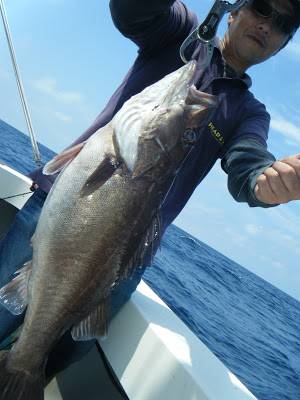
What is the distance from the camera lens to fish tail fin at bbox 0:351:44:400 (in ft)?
9.09

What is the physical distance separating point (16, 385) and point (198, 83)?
2.31 m

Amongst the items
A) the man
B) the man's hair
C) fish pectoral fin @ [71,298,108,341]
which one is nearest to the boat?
the man

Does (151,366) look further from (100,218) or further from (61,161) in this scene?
(61,161)

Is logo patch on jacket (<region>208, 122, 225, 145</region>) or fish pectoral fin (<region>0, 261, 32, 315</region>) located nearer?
fish pectoral fin (<region>0, 261, 32, 315</region>)

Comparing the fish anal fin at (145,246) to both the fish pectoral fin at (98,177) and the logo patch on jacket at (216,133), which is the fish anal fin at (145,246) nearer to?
the fish pectoral fin at (98,177)

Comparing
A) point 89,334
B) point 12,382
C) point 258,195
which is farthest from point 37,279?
point 258,195

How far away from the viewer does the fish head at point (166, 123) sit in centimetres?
273

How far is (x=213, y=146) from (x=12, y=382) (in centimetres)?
199

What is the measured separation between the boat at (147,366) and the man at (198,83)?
0.34 m

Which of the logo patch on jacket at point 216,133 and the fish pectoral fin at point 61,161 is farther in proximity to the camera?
the logo patch on jacket at point 216,133

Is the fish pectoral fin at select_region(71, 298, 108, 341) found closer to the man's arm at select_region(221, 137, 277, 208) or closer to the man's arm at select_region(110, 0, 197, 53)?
the man's arm at select_region(221, 137, 277, 208)

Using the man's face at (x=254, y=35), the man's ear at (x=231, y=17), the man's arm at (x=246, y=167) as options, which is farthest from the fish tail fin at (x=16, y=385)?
the man's ear at (x=231, y=17)

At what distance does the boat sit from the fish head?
4.54ft

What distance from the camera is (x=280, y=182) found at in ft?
7.31
